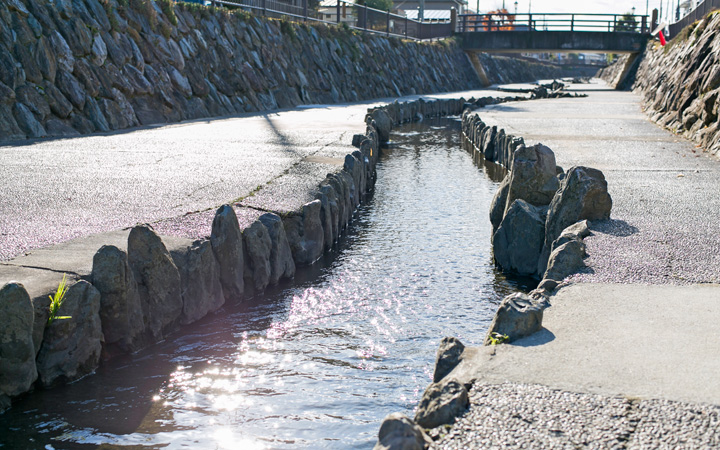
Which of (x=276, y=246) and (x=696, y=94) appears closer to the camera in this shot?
(x=276, y=246)

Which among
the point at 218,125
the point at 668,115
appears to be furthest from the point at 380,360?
the point at 668,115

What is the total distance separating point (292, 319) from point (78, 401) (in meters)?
2.27

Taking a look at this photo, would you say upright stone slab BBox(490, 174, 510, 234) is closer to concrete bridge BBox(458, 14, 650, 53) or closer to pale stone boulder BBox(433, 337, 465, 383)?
pale stone boulder BBox(433, 337, 465, 383)

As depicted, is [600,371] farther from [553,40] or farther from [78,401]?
[553,40]

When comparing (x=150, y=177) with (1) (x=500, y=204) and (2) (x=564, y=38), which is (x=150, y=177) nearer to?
(1) (x=500, y=204)

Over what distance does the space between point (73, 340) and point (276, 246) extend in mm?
2870

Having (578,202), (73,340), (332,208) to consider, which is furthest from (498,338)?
(332,208)

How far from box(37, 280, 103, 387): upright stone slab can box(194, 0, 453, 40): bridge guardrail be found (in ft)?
70.4

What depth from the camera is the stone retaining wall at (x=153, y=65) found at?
48.5 ft

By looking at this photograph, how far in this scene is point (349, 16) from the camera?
3919cm

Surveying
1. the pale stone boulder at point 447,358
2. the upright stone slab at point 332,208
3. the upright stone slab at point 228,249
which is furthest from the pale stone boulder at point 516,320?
the upright stone slab at point 332,208

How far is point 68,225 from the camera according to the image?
23.1 feet

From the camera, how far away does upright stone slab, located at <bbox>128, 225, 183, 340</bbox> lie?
5797mm

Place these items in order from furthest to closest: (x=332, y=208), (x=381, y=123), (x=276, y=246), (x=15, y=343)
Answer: (x=381, y=123), (x=332, y=208), (x=276, y=246), (x=15, y=343)
